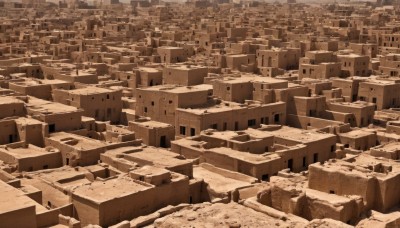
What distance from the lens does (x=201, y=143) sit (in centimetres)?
3647

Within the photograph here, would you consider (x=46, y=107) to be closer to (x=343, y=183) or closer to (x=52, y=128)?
(x=52, y=128)

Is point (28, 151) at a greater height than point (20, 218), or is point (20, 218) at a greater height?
point (20, 218)

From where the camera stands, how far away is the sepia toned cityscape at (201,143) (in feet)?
81.6

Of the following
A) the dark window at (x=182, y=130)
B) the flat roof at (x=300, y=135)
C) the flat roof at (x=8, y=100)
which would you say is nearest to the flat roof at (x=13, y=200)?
the flat roof at (x=8, y=100)

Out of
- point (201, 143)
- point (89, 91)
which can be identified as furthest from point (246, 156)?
point (89, 91)

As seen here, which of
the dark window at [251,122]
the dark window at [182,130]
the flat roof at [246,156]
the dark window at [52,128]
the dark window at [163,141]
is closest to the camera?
the flat roof at [246,156]

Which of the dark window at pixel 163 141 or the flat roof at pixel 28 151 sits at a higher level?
the flat roof at pixel 28 151

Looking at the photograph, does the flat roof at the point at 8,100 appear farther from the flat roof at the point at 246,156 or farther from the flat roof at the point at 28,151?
the flat roof at the point at 246,156

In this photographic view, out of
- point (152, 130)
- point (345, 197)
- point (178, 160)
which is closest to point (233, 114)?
point (152, 130)

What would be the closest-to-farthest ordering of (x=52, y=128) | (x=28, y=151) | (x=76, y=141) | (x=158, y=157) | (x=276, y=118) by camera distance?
(x=158, y=157) → (x=28, y=151) → (x=76, y=141) → (x=52, y=128) → (x=276, y=118)

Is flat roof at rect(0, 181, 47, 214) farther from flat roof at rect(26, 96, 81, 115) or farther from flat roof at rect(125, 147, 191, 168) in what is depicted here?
flat roof at rect(26, 96, 81, 115)

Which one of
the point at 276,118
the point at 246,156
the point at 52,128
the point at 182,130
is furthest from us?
the point at 276,118

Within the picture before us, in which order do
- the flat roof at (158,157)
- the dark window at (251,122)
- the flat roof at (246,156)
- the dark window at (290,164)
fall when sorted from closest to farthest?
the flat roof at (158,157) < the flat roof at (246,156) < the dark window at (290,164) < the dark window at (251,122)

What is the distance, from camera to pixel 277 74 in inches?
2463
